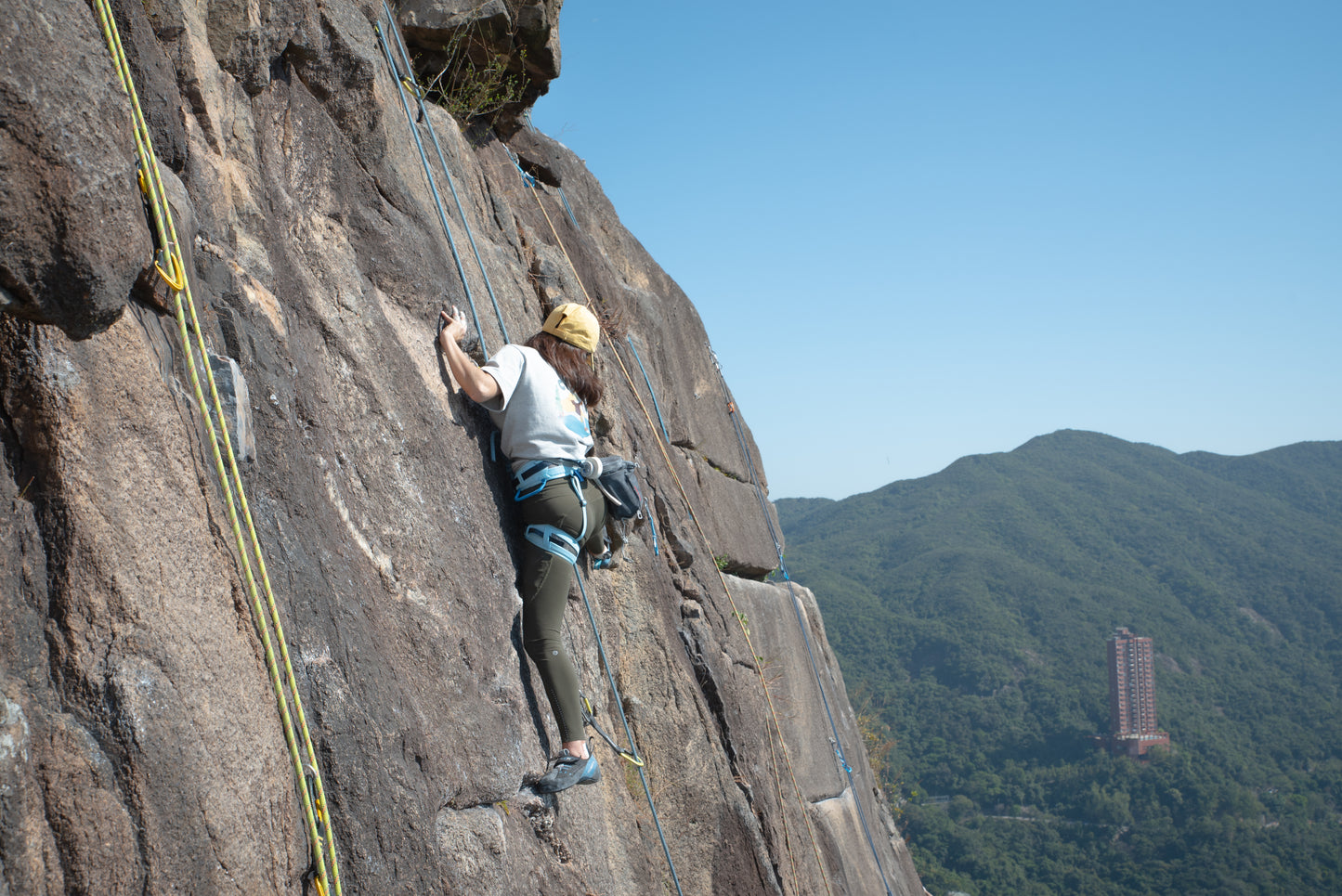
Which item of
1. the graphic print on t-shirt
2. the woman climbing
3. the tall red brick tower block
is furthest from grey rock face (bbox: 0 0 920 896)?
the tall red brick tower block

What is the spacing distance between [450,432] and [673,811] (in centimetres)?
294

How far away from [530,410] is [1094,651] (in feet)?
302

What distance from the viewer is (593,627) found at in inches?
202

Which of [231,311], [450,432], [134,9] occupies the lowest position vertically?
[450,432]

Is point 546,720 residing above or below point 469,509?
below

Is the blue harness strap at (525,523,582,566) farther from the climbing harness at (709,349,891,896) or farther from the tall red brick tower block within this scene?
the tall red brick tower block

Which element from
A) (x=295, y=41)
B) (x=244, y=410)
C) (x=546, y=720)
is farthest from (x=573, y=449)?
(x=295, y=41)

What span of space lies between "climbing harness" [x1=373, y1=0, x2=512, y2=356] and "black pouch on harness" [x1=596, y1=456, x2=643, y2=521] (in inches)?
36.2

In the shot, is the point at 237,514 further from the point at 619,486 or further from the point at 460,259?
the point at 460,259

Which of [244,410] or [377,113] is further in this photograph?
[377,113]

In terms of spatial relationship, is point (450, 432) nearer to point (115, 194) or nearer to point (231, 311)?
point (231, 311)

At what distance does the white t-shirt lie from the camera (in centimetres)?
433

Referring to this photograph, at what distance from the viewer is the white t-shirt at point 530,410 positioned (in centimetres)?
433

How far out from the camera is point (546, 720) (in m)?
4.30
